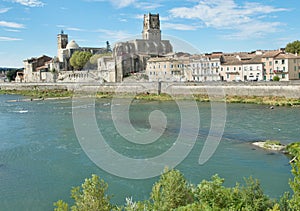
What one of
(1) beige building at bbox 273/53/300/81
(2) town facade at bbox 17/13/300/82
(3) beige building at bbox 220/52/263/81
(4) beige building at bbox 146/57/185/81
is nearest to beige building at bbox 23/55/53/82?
(2) town facade at bbox 17/13/300/82

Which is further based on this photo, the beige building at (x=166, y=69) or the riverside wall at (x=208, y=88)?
the beige building at (x=166, y=69)

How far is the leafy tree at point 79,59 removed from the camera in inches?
2116

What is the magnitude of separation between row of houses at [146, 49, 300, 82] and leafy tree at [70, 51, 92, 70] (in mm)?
15371

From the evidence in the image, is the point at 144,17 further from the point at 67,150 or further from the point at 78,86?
the point at 67,150

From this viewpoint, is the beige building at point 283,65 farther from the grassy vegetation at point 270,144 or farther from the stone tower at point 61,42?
the stone tower at point 61,42

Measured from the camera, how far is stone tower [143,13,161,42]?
54.7 metres

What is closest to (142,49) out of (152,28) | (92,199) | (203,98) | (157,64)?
(152,28)

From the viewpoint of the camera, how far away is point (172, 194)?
5.85m

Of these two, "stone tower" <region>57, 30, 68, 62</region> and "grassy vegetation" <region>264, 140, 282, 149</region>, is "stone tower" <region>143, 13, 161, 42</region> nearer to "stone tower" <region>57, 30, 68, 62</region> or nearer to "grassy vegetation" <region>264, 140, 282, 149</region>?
"stone tower" <region>57, 30, 68, 62</region>

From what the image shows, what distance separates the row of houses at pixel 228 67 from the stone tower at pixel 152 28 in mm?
13876

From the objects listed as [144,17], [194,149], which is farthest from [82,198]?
[144,17]

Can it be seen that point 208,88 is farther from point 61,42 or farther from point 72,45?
point 61,42

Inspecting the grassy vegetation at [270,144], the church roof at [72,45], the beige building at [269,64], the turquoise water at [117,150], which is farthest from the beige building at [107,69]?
the grassy vegetation at [270,144]

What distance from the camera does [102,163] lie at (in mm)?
11656
